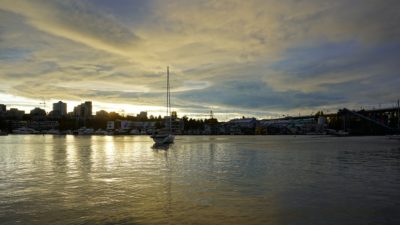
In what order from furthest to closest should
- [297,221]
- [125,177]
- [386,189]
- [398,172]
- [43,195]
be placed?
[398,172] → [125,177] → [386,189] → [43,195] → [297,221]

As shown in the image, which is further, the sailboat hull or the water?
the sailboat hull

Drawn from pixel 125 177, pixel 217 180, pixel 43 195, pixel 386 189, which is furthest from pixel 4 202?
pixel 386 189

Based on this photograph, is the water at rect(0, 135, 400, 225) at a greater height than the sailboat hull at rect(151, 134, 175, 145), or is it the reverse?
the sailboat hull at rect(151, 134, 175, 145)

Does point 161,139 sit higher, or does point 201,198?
point 161,139

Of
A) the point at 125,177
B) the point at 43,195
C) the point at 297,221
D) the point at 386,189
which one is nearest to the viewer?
the point at 297,221

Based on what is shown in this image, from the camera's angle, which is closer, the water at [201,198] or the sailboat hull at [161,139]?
the water at [201,198]

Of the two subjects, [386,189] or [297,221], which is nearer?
[297,221]

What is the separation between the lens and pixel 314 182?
22.8 meters

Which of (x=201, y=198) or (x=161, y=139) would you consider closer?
(x=201, y=198)

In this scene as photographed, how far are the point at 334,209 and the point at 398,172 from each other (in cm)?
1513

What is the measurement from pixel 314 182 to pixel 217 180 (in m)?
5.82

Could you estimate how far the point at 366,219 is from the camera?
540 inches

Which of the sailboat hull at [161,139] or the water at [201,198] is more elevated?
the sailboat hull at [161,139]

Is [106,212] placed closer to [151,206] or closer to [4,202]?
[151,206]
